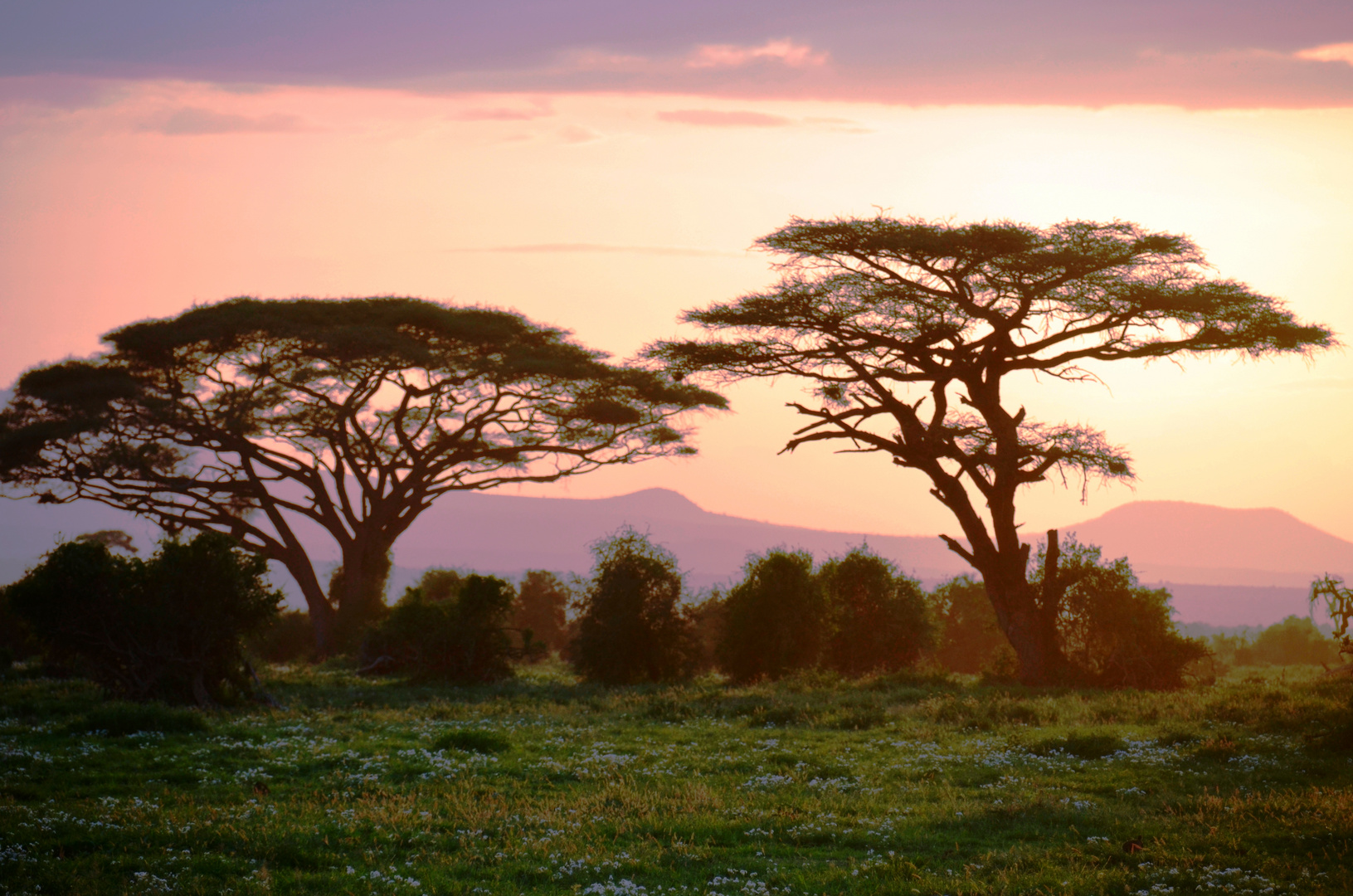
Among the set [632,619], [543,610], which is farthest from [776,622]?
[543,610]

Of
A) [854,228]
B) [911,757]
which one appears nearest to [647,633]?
[854,228]

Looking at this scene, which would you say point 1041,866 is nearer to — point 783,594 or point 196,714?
point 196,714

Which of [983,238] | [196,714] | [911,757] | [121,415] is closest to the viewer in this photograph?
[911,757]

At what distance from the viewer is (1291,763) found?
14234 mm

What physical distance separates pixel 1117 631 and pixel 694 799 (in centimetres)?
1790

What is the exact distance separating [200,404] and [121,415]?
111 inches

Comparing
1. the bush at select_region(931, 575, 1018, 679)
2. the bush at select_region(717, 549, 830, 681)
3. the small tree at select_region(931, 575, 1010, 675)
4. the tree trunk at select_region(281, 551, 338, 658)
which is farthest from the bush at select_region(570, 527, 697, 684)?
the tree trunk at select_region(281, 551, 338, 658)

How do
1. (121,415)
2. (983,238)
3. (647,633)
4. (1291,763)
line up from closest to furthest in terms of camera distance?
(1291,763) → (983,238) → (647,633) → (121,415)

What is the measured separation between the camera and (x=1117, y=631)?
26.5m

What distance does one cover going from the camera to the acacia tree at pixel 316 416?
37906 millimetres

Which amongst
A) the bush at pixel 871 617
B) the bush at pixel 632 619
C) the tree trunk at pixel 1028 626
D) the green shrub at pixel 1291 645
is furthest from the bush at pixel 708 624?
the green shrub at pixel 1291 645

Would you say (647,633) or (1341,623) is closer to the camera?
(1341,623)

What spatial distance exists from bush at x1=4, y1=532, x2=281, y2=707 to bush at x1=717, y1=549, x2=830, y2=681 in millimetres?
14109

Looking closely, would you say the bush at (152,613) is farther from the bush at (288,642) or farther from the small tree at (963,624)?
the small tree at (963,624)
